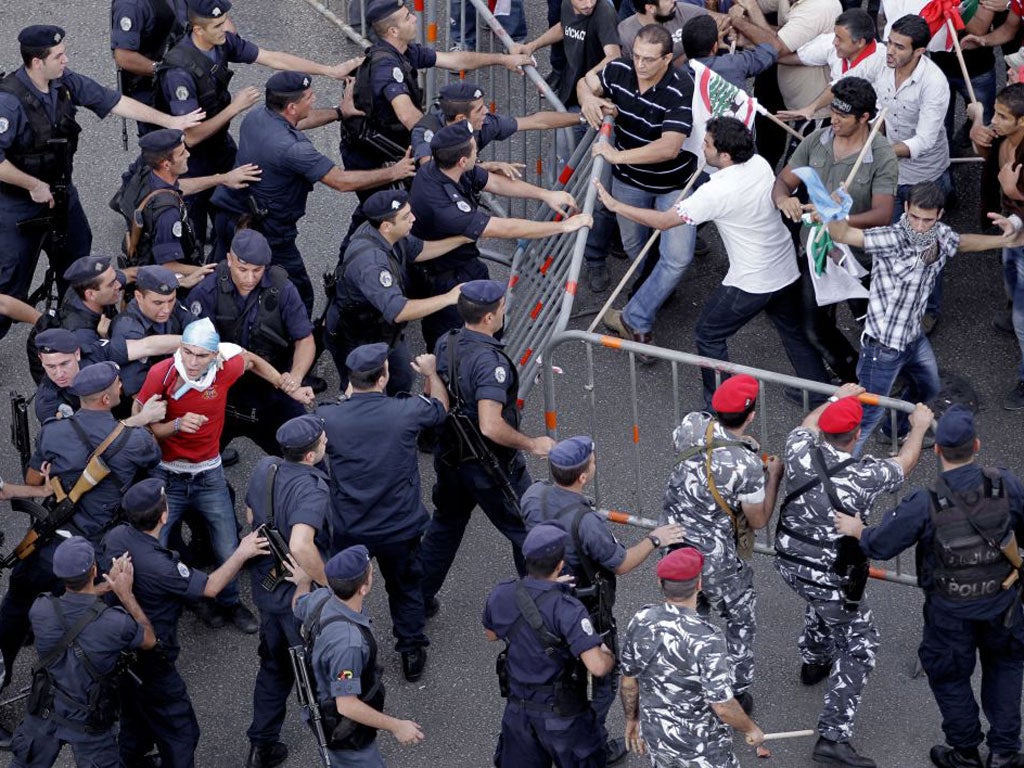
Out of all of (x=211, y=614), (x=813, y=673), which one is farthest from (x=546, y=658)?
(x=211, y=614)

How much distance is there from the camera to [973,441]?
22.3ft

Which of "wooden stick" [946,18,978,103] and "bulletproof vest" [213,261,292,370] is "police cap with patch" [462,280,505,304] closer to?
"bulletproof vest" [213,261,292,370]

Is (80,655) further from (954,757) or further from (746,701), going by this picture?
(954,757)

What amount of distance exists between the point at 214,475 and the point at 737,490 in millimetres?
2755

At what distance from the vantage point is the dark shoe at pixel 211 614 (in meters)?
8.41

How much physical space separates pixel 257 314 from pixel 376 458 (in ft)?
4.55

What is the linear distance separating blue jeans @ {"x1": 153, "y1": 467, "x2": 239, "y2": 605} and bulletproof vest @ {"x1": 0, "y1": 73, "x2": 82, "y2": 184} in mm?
2515

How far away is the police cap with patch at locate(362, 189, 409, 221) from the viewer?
866cm

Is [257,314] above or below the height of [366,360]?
below

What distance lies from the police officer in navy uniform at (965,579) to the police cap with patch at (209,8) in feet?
16.8

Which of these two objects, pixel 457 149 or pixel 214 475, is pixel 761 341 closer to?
pixel 457 149

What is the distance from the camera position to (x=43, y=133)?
9.48m

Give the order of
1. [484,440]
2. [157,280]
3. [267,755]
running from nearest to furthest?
[267,755], [484,440], [157,280]

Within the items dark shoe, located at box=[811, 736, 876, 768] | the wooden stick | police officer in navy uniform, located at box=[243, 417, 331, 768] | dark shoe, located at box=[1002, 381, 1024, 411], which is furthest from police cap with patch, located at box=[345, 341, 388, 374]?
the wooden stick
